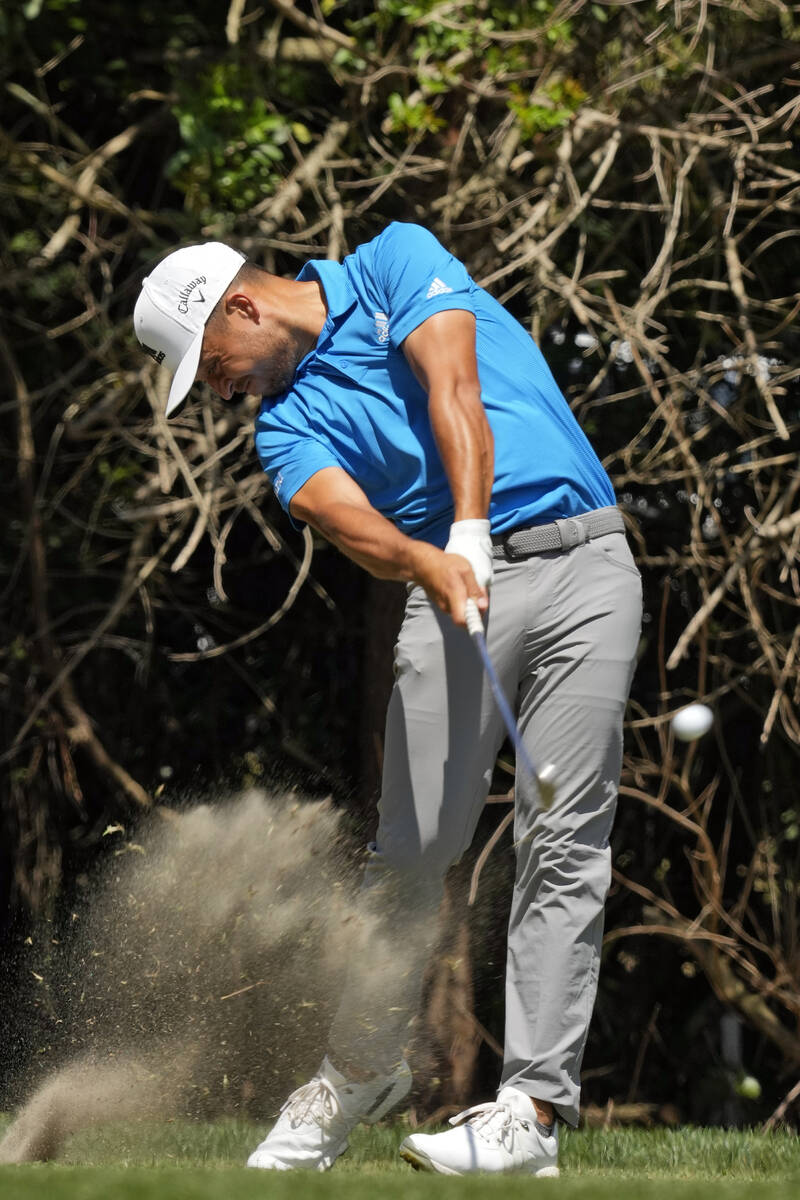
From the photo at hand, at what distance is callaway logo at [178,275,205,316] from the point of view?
289 centimetres

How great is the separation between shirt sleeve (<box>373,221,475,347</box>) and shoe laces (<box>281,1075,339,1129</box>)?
4.67 ft

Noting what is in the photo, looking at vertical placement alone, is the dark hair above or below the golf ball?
above

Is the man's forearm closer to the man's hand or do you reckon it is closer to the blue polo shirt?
the man's hand

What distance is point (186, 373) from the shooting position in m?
2.91

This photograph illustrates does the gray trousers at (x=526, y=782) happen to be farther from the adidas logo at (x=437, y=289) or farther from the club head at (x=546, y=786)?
the adidas logo at (x=437, y=289)

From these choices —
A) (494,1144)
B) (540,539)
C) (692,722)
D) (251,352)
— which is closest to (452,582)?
(540,539)

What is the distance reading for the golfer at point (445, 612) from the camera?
8.62 ft

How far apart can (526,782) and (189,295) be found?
1.17 metres

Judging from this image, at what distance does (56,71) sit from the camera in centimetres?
579

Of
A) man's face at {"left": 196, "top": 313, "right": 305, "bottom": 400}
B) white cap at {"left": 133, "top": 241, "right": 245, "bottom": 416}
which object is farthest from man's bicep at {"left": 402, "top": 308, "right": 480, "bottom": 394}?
white cap at {"left": 133, "top": 241, "right": 245, "bottom": 416}

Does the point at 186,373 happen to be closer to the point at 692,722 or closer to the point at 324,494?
the point at 324,494

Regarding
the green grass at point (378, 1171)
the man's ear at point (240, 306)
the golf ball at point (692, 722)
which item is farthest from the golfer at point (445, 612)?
the golf ball at point (692, 722)

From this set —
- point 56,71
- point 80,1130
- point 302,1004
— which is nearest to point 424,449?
point 302,1004

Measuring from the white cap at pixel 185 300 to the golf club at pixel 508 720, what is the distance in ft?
2.69
